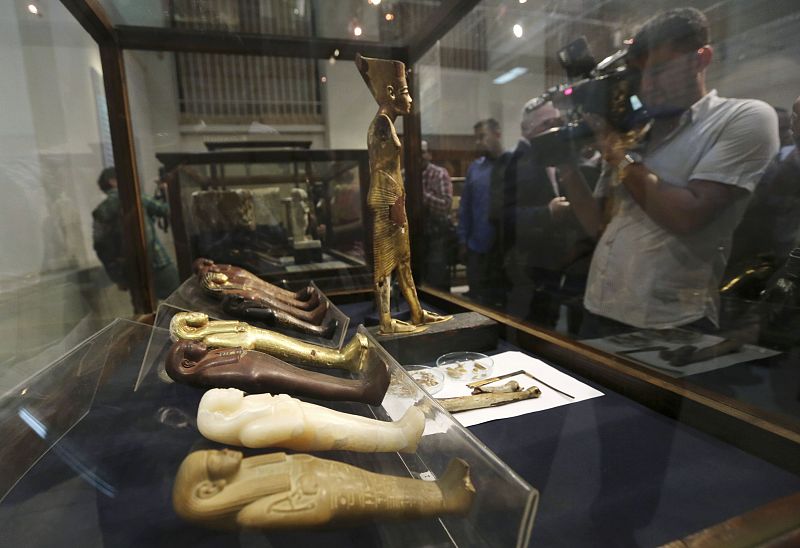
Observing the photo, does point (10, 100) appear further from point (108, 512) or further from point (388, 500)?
point (388, 500)

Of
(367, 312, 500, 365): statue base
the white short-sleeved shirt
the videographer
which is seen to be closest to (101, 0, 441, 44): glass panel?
the videographer

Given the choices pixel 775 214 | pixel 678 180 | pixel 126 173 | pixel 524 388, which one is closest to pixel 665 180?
pixel 678 180

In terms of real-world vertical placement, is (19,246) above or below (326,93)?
below

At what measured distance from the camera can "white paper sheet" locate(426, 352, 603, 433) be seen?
115 cm

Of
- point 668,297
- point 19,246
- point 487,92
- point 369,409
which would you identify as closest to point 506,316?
point 668,297

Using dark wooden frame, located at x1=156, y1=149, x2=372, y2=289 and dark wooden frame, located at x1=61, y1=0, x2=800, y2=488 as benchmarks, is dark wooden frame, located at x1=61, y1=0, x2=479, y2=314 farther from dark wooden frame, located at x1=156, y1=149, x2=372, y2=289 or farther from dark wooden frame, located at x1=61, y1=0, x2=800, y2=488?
dark wooden frame, located at x1=156, y1=149, x2=372, y2=289

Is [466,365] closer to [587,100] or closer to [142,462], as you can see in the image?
[142,462]

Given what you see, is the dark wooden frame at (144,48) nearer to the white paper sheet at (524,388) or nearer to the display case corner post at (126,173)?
the display case corner post at (126,173)

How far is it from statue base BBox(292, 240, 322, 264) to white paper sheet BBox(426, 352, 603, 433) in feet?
4.46

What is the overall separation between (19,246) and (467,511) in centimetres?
226

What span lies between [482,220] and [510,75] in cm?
88

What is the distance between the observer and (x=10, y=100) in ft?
5.89

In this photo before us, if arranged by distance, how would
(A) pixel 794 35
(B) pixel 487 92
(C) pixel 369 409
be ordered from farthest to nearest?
(B) pixel 487 92, (A) pixel 794 35, (C) pixel 369 409

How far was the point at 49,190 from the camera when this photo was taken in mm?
2102
